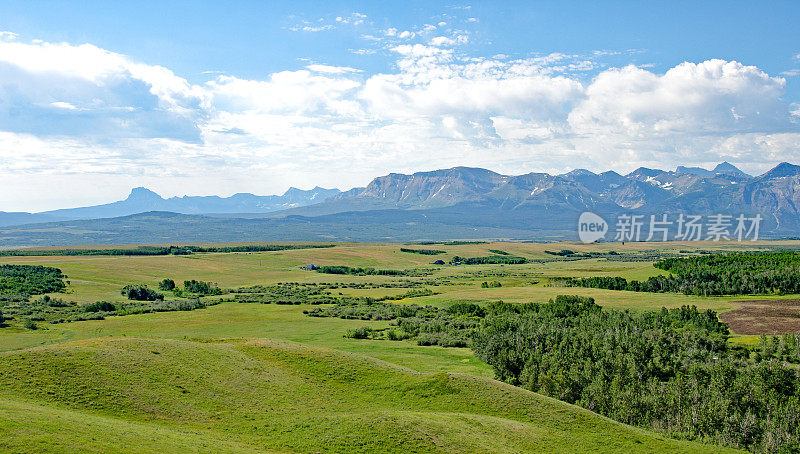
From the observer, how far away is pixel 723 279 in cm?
13312

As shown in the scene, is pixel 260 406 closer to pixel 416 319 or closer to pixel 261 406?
pixel 261 406

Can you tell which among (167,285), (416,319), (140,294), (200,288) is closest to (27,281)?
(167,285)

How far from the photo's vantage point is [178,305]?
11169 centimetres

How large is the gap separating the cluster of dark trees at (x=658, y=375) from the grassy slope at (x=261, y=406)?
10.4 metres

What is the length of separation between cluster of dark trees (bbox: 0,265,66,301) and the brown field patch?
427 feet

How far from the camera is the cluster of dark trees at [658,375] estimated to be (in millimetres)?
44281

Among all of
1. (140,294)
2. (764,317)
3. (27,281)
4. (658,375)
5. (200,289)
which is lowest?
(200,289)

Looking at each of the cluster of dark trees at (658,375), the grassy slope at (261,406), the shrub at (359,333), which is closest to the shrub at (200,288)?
the shrub at (359,333)

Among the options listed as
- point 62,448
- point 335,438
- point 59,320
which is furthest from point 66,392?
point 59,320

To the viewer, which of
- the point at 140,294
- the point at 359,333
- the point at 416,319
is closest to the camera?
the point at 359,333

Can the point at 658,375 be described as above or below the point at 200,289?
above

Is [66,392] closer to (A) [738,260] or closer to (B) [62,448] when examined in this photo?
Result: (B) [62,448]

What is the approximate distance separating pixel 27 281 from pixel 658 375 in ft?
453

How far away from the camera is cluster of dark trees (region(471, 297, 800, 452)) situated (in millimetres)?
44281
